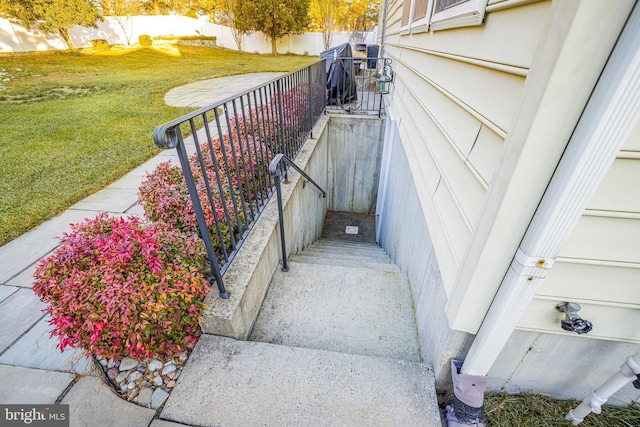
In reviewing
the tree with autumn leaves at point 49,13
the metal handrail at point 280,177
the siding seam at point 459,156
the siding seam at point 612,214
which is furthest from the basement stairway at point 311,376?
the tree with autumn leaves at point 49,13

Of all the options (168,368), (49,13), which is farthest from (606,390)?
(49,13)

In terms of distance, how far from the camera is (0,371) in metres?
1.62

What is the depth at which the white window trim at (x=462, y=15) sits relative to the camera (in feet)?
4.23

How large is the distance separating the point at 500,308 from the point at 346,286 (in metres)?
1.44

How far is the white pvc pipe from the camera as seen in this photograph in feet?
3.97

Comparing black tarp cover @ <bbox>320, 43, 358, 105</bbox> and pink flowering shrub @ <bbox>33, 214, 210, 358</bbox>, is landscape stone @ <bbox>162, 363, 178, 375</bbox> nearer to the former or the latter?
pink flowering shrub @ <bbox>33, 214, 210, 358</bbox>

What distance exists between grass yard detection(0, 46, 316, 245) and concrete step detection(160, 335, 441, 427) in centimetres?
262

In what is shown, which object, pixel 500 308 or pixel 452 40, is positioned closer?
pixel 500 308

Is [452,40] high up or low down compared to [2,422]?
up

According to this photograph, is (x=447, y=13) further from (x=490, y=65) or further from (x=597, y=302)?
(x=597, y=302)

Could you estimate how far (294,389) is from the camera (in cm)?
151

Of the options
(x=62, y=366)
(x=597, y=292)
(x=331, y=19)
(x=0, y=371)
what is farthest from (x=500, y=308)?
(x=331, y=19)

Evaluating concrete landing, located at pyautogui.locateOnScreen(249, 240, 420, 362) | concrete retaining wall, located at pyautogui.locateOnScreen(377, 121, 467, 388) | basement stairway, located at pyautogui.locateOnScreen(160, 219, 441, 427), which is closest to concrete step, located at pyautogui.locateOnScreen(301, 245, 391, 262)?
concrete retaining wall, located at pyautogui.locateOnScreen(377, 121, 467, 388)

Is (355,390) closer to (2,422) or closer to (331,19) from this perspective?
(2,422)
